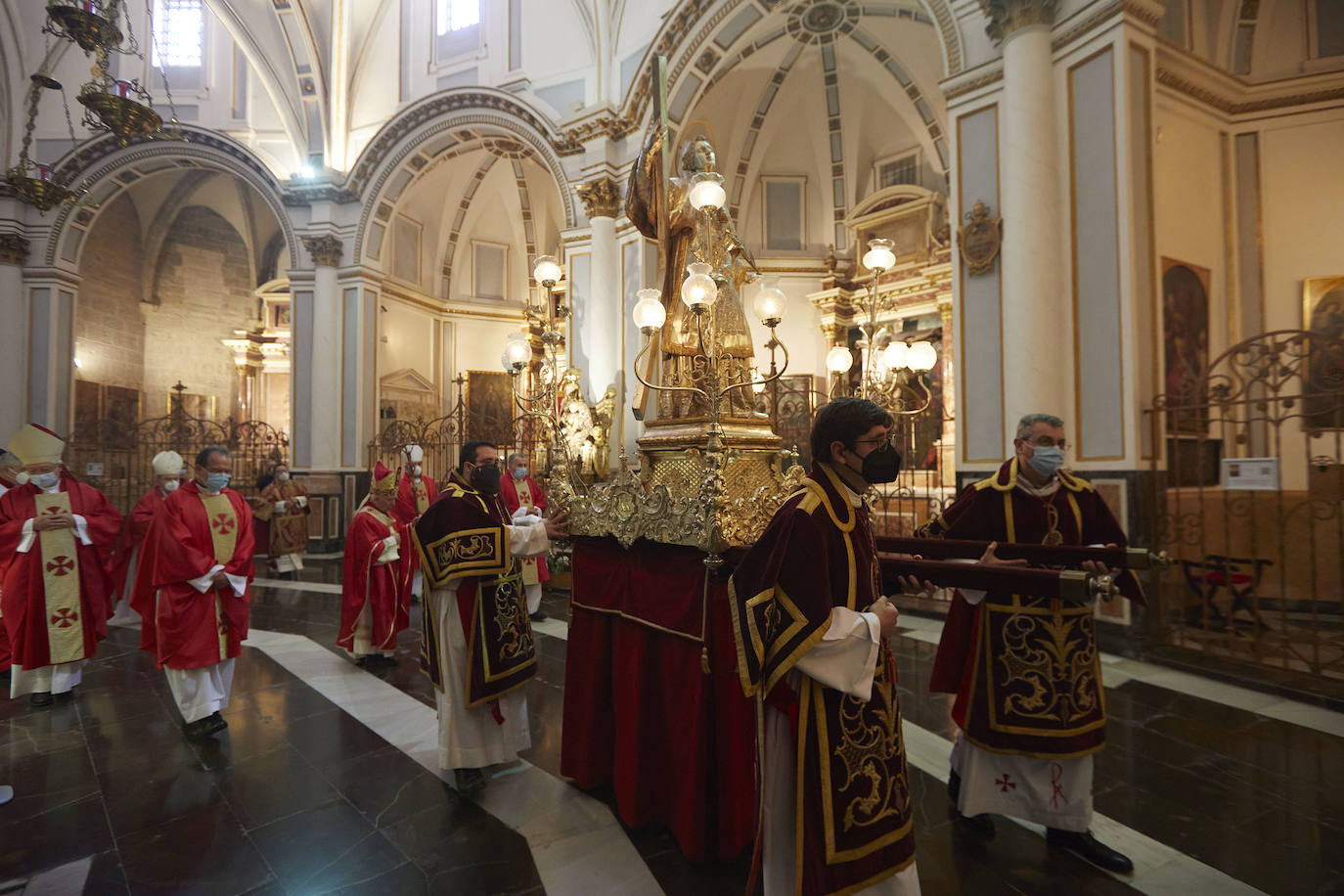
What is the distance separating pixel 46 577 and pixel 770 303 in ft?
19.9

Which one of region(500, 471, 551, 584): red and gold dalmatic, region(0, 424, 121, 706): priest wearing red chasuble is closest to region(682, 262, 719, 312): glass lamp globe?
region(500, 471, 551, 584): red and gold dalmatic

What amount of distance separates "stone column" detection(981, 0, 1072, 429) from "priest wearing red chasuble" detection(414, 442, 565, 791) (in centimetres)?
486

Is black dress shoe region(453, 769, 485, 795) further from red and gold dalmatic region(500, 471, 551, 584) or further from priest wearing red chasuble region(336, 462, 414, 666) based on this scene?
red and gold dalmatic region(500, 471, 551, 584)

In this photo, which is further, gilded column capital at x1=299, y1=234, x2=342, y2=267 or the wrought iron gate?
gilded column capital at x1=299, y1=234, x2=342, y2=267

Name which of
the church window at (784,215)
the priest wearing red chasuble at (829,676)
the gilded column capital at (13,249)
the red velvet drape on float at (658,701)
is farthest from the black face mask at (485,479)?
the gilded column capital at (13,249)

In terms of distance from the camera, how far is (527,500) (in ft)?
29.3

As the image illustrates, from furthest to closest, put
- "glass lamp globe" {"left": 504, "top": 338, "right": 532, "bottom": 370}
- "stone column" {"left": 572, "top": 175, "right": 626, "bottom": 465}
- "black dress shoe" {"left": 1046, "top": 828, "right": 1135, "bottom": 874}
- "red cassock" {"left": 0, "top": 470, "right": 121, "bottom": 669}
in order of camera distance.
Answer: "stone column" {"left": 572, "top": 175, "right": 626, "bottom": 465}
"glass lamp globe" {"left": 504, "top": 338, "right": 532, "bottom": 370}
"red cassock" {"left": 0, "top": 470, "right": 121, "bottom": 669}
"black dress shoe" {"left": 1046, "top": 828, "right": 1135, "bottom": 874}

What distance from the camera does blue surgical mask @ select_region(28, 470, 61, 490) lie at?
17.6ft

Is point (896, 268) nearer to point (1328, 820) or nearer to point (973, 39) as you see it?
point (973, 39)

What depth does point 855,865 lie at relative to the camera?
6.76ft

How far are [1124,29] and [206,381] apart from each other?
20.7 metres

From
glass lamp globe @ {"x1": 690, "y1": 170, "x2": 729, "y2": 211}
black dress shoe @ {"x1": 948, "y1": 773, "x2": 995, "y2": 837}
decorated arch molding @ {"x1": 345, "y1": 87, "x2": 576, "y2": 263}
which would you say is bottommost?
black dress shoe @ {"x1": 948, "y1": 773, "x2": 995, "y2": 837}

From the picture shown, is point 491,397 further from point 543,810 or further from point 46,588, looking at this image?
point 543,810

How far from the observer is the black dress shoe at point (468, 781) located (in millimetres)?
3561
